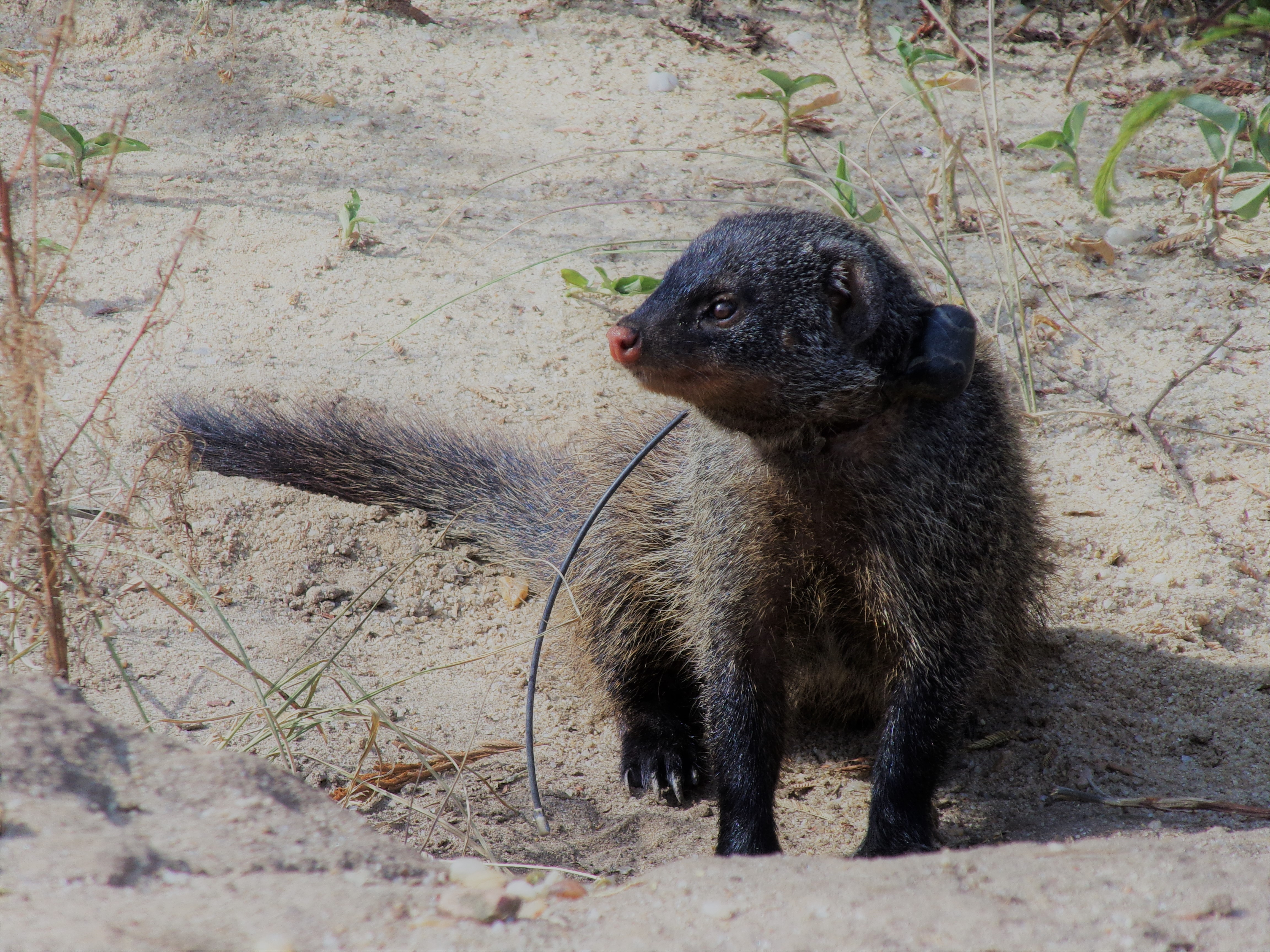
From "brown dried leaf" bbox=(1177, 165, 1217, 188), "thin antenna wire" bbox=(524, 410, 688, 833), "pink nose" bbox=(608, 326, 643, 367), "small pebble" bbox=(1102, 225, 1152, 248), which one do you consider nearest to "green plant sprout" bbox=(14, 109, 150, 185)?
"thin antenna wire" bbox=(524, 410, 688, 833)

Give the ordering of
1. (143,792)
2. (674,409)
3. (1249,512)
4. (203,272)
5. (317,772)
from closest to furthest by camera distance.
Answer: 1. (143,792)
2. (317,772)
3. (674,409)
4. (1249,512)
5. (203,272)

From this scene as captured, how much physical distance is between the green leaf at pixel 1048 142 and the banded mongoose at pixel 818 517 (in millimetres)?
1951

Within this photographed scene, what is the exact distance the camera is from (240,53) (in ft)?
16.9

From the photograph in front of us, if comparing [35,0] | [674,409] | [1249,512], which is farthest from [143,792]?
[35,0]

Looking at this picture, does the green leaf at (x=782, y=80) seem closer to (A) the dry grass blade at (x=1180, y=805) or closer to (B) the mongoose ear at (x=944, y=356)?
(B) the mongoose ear at (x=944, y=356)

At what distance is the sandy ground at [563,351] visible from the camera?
2615 millimetres

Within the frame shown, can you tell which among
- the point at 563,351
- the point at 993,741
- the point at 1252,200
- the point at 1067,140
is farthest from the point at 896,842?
the point at 1067,140

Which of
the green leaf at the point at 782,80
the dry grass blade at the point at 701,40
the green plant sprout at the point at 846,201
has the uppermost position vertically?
the dry grass blade at the point at 701,40

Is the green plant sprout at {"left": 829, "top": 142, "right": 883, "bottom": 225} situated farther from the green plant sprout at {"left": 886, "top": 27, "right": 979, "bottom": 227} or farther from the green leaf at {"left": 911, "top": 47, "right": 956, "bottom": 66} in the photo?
the green leaf at {"left": 911, "top": 47, "right": 956, "bottom": 66}

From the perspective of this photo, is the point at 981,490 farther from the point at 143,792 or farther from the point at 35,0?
the point at 35,0

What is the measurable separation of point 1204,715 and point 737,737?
1.37 metres

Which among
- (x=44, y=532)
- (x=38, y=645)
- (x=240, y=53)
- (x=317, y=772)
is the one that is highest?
(x=240, y=53)

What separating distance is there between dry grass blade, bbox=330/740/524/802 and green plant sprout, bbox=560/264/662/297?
6.29 feet

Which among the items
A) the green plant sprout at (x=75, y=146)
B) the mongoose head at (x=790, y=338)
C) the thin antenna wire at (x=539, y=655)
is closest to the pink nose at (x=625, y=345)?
the mongoose head at (x=790, y=338)
